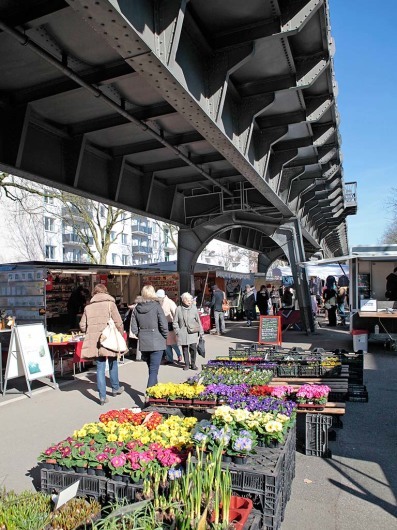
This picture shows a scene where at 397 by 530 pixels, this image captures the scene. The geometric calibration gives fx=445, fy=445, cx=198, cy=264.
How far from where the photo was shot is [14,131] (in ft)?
24.8

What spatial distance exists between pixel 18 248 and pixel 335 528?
41259 mm

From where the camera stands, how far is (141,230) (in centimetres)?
7975

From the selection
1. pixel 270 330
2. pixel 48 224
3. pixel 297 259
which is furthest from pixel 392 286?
pixel 48 224

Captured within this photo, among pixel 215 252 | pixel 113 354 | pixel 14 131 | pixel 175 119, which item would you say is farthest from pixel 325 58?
pixel 215 252

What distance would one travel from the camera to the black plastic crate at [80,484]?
135 inches

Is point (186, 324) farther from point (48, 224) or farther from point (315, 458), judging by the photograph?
point (48, 224)

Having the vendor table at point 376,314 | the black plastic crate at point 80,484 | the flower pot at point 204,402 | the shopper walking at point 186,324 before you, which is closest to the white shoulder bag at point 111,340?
the flower pot at point 204,402

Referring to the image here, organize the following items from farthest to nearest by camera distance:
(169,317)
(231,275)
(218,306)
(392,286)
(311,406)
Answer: (231,275) < (218,306) < (392,286) < (169,317) < (311,406)

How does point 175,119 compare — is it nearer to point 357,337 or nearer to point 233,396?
point 233,396

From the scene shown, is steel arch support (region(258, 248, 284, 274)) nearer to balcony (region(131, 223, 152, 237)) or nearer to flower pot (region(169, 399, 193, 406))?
flower pot (region(169, 399, 193, 406))

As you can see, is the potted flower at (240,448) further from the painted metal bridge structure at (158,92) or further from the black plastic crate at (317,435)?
the painted metal bridge structure at (158,92)

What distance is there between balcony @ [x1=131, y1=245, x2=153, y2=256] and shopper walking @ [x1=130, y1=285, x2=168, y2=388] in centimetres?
6757

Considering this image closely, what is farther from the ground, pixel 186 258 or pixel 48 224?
pixel 48 224

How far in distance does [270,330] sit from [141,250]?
225 ft
